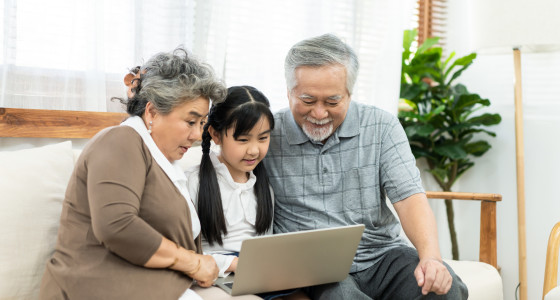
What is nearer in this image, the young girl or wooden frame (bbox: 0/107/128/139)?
the young girl

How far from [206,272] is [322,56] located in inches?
28.5

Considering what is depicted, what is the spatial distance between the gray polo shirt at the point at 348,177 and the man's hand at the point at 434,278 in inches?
10.8

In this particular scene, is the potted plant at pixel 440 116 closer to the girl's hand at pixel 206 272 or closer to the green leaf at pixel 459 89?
the green leaf at pixel 459 89

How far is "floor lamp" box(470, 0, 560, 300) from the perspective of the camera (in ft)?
8.18

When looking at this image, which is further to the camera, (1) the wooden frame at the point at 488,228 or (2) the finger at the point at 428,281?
(1) the wooden frame at the point at 488,228

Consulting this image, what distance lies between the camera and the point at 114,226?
119 cm

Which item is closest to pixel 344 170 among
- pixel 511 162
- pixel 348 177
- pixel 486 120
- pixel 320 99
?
pixel 348 177

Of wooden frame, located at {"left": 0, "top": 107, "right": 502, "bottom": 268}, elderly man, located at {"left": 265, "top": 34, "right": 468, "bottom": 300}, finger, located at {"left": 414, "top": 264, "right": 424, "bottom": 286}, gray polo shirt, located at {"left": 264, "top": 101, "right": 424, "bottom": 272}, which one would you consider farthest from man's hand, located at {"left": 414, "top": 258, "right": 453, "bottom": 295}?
wooden frame, located at {"left": 0, "top": 107, "right": 502, "bottom": 268}

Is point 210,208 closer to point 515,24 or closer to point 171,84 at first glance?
point 171,84

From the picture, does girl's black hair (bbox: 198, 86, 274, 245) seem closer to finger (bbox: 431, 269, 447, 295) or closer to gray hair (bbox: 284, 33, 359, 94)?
gray hair (bbox: 284, 33, 359, 94)

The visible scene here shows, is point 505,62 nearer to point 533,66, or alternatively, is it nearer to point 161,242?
point 533,66

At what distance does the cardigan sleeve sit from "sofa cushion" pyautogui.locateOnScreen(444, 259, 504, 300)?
1156 millimetres

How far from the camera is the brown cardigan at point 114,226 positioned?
1204mm

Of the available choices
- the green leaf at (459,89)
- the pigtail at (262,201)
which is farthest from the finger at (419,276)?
the green leaf at (459,89)
